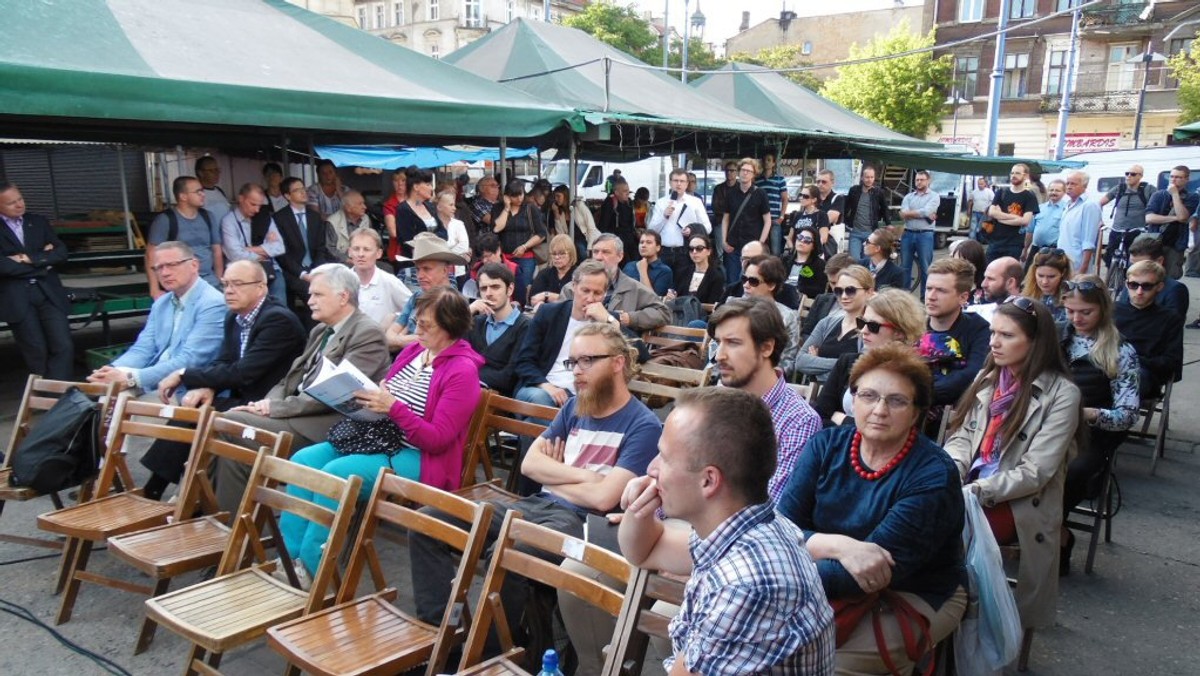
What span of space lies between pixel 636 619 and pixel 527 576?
0.41m

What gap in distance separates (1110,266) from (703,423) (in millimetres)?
11339

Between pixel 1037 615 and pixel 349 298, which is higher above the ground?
pixel 349 298

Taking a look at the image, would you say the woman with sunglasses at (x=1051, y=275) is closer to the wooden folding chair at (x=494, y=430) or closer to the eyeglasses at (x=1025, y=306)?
the eyeglasses at (x=1025, y=306)

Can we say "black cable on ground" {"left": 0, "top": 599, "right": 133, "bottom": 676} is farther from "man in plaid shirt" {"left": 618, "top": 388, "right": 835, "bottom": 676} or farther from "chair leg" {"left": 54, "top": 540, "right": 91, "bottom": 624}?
"man in plaid shirt" {"left": 618, "top": 388, "right": 835, "bottom": 676}

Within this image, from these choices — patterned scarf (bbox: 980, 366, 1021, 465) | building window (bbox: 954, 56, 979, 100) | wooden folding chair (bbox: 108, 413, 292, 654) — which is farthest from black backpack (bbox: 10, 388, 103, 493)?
building window (bbox: 954, 56, 979, 100)

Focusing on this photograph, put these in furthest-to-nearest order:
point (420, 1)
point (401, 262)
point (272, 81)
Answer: point (420, 1) → point (401, 262) → point (272, 81)

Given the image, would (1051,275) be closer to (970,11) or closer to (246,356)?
(246,356)

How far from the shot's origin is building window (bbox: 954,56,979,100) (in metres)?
39.5

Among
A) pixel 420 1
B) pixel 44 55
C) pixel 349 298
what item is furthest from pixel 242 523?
pixel 420 1

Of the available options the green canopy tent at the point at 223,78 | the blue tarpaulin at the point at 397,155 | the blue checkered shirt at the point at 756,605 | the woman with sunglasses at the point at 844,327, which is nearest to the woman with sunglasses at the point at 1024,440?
the woman with sunglasses at the point at 844,327

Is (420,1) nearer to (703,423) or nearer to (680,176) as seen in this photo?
(680,176)

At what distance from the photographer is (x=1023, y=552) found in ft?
9.93

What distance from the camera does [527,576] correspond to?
99.6 inches

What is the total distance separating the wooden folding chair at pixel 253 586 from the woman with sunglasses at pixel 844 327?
8.99 ft
